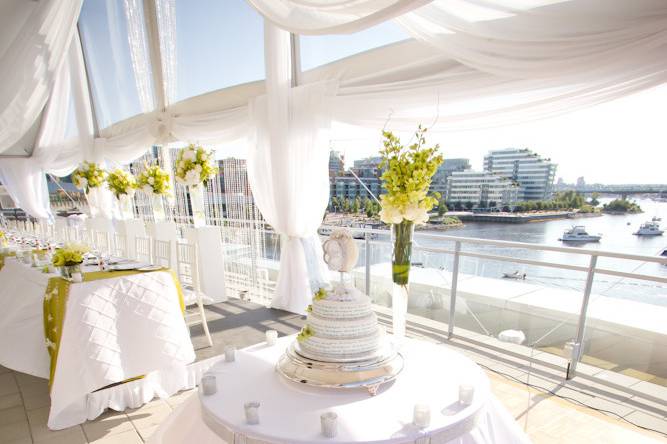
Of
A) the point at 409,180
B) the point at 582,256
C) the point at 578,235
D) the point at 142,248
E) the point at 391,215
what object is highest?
the point at 409,180

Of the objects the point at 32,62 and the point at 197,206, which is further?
the point at 197,206

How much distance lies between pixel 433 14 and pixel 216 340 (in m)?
3.08

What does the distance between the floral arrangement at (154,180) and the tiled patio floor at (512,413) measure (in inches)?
98.7

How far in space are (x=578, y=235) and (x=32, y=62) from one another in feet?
14.8

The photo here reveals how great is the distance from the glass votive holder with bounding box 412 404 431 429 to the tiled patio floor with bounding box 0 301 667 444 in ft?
4.94

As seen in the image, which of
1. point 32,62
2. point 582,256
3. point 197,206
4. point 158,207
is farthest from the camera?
point 158,207

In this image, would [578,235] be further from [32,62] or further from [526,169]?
[32,62]

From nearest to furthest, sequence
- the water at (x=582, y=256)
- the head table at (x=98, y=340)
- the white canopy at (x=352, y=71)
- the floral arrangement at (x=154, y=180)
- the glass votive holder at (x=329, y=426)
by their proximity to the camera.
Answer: the glass votive holder at (x=329, y=426) → the white canopy at (x=352, y=71) → the head table at (x=98, y=340) → the water at (x=582, y=256) → the floral arrangement at (x=154, y=180)

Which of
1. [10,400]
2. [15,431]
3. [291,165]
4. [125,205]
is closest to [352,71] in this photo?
[291,165]

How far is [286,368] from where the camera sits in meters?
1.23

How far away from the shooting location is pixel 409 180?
137 centimetres

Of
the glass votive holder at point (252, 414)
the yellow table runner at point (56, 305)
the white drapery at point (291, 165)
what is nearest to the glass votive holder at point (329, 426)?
the glass votive holder at point (252, 414)

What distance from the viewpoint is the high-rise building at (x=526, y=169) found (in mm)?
2541

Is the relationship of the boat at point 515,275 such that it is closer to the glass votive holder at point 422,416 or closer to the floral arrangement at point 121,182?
the glass votive holder at point 422,416
